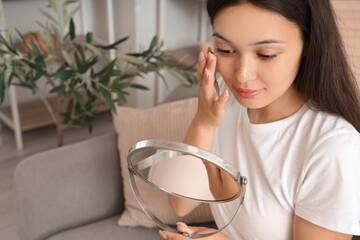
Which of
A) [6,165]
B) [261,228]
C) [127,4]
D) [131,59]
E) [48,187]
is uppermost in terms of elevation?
[127,4]

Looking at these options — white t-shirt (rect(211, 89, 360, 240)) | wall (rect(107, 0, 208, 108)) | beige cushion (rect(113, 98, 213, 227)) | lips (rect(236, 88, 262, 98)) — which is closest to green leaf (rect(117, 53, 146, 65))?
beige cushion (rect(113, 98, 213, 227))

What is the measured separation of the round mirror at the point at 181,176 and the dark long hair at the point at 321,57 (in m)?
0.24

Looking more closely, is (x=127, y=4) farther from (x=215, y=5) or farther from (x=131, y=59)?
(x=215, y=5)

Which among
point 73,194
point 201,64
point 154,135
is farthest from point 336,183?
point 73,194

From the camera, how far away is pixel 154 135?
1290 millimetres

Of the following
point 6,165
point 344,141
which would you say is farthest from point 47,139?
point 344,141

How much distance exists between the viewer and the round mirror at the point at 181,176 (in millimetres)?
645

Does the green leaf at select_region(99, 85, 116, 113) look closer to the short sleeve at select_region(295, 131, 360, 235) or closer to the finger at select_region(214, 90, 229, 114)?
the finger at select_region(214, 90, 229, 114)

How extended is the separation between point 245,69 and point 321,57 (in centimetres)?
15

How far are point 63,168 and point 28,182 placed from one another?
0.11 meters

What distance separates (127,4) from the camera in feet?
8.64

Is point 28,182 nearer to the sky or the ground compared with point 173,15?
nearer to the ground

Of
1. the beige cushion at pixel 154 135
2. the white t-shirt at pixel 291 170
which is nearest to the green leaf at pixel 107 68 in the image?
the beige cushion at pixel 154 135

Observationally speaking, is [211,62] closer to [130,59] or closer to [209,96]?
[209,96]
